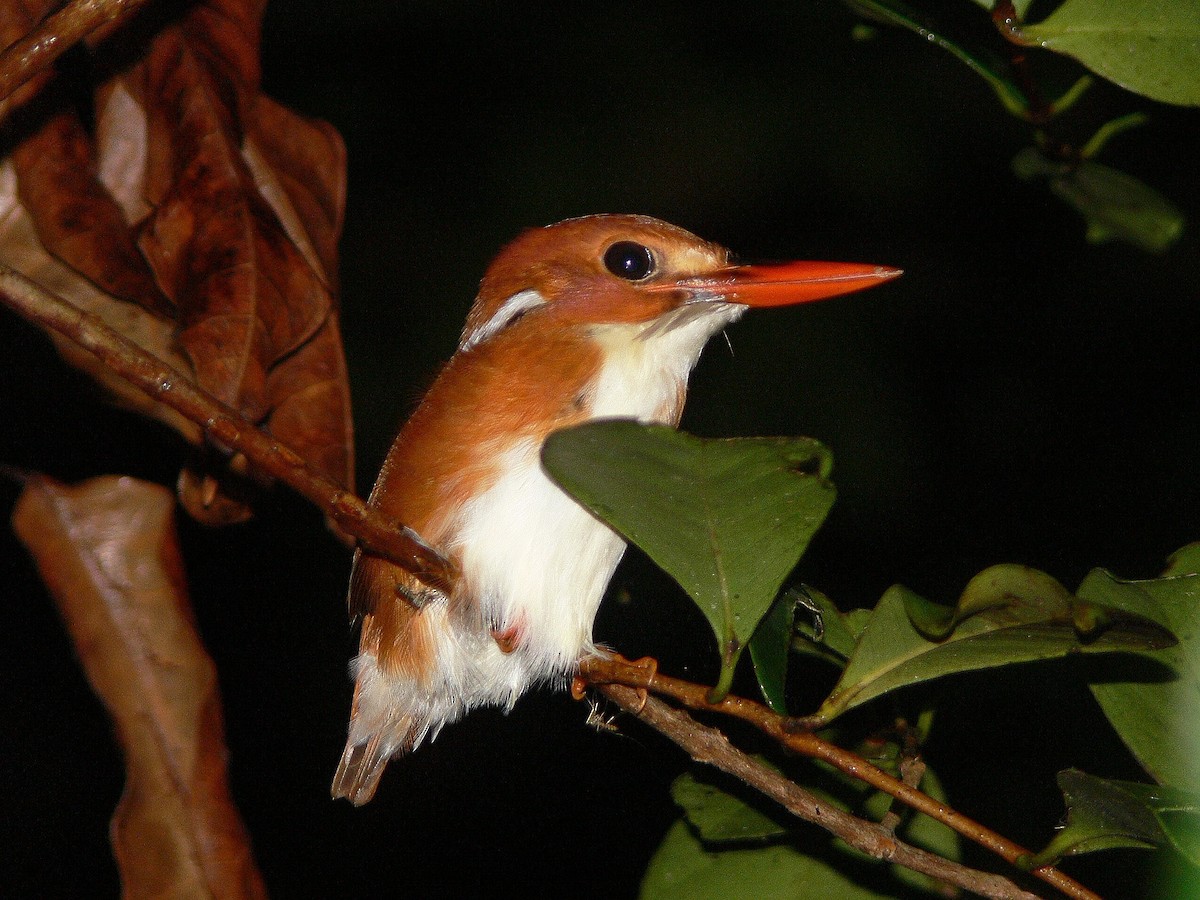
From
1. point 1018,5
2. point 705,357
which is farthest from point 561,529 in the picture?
point 705,357

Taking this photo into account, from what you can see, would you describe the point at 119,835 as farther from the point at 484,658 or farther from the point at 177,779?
the point at 484,658

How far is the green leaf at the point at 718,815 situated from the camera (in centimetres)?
152

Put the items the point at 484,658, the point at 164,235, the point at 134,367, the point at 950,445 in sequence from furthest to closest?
the point at 950,445
the point at 484,658
the point at 164,235
the point at 134,367

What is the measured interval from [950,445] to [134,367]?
12.2 ft

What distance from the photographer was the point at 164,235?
1643mm

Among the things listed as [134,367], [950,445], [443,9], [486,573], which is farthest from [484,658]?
[443,9]

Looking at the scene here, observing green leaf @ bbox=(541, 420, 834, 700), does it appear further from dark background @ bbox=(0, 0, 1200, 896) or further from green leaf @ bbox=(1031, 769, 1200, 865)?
dark background @ bbox=(0, 0, 1200, 896)

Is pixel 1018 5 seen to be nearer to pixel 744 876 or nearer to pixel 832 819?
pixel 832 819

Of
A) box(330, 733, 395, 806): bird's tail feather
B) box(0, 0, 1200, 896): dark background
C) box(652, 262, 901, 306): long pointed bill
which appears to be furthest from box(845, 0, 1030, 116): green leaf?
box(0, 0, 1200, 896): dark background

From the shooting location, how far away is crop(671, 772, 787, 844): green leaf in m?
1.52

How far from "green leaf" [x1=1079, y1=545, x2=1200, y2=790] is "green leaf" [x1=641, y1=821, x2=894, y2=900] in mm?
522

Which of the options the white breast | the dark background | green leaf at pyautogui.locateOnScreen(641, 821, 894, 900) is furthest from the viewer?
the dark background

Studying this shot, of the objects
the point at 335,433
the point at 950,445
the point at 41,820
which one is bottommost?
the point at 41,820

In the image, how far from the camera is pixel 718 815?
5.19 feet
